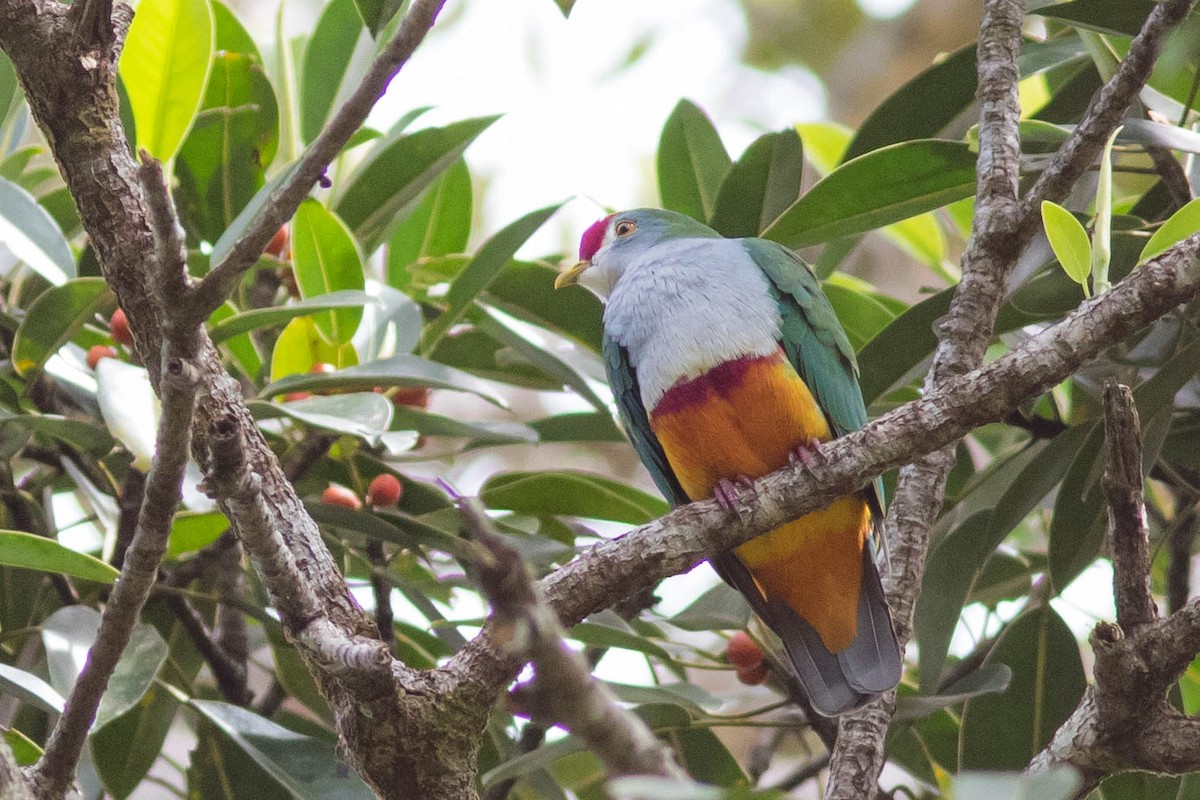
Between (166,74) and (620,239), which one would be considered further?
(620,239)

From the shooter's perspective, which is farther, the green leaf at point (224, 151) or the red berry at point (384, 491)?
the green leaf at point (224, 151)

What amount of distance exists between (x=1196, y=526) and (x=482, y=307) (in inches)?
65.4

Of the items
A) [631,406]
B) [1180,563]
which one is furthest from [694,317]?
[1180,563]

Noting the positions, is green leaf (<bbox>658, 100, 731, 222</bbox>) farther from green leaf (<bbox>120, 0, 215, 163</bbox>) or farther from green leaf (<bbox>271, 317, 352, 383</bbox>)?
green leaf (<bbox>120, 0, 215, 163</bbox>)

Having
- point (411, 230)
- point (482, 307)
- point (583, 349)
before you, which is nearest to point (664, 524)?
point (482, 307)

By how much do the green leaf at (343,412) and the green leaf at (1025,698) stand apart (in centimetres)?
131

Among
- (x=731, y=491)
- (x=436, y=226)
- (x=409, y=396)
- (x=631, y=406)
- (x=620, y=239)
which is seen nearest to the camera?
(x=731, y=491)

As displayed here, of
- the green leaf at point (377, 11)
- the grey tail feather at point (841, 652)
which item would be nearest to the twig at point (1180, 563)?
the grey tail feather at point (841, 652)

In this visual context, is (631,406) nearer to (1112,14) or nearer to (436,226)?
(436,226)

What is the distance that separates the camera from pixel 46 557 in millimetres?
2105

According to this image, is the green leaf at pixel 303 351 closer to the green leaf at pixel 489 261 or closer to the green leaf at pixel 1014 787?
the green leaf at pixel 489 261

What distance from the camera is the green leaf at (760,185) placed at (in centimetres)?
276

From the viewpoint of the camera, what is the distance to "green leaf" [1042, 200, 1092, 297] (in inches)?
78.5

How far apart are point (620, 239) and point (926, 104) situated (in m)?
1.00
